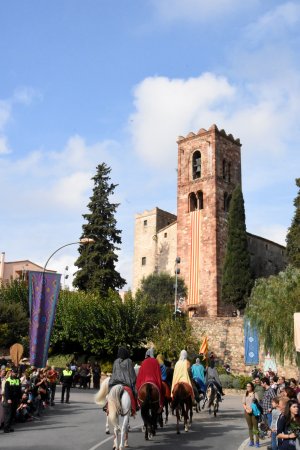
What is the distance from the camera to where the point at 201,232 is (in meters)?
56.3

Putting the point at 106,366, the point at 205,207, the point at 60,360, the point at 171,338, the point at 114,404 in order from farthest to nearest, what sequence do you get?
the point at 205,207 → the point at 171,338 → the point at 60,360 → the point at 106,366 → the point at 114,404

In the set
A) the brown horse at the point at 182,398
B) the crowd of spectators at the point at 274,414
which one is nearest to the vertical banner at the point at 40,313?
the brown horse at the point at 182,398

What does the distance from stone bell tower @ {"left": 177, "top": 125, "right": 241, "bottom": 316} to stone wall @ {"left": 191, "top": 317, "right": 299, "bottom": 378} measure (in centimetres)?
680

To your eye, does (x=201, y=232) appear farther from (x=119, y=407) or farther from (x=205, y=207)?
(x=119, y=407)

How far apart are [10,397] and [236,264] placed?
39351 mm

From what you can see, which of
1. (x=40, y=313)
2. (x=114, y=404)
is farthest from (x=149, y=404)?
(x=40, y=313)

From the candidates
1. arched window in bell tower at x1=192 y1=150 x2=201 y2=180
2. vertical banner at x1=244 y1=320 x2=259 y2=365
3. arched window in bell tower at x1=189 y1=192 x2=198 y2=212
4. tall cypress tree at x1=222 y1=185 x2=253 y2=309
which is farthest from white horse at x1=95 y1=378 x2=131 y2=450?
arched window in bell tower at x1=192 y1=150 x2=201 y2=180

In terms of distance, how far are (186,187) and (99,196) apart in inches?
501

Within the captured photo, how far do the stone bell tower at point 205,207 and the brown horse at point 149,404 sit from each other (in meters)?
41.0

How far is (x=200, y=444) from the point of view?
11320 millimetres

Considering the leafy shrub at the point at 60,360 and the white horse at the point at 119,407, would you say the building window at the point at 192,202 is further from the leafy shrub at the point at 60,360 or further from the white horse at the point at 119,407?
the white horse at the point at 119,407

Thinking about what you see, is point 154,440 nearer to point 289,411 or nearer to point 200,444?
point 200,444

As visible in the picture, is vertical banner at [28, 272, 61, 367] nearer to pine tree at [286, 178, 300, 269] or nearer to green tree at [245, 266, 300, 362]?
green tree at [245, 266, 300, 362]

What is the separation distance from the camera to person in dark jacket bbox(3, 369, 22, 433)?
13.5 meters
